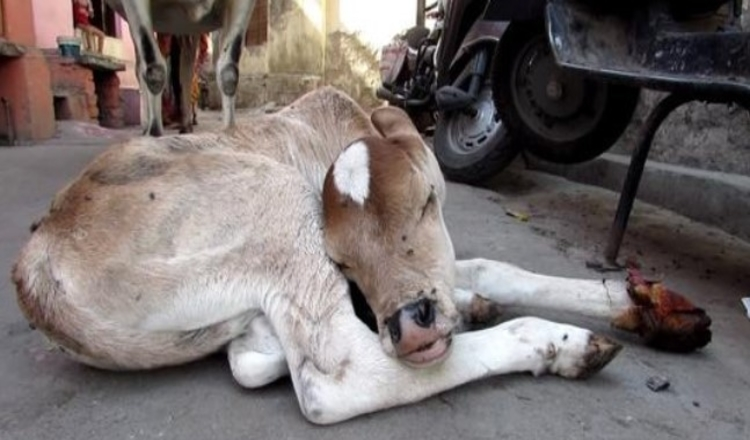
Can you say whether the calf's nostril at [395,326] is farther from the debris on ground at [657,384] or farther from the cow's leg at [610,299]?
the debris on ground at [657,384]

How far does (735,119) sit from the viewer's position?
307 centimetres

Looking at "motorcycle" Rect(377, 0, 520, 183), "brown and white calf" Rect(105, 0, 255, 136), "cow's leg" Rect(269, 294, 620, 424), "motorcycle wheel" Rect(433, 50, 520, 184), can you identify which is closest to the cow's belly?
"brown and white calf" Rect(105, 0, 255, 136)

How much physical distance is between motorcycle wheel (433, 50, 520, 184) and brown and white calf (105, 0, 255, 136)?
1.34m

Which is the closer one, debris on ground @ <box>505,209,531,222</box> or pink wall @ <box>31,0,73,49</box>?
debris on ground @ <box>505,209,531,222</box>

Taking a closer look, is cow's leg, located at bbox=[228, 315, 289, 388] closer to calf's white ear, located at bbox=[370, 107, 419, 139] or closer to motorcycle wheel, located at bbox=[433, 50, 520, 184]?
calf's white ear, located at bbox=[370, 107, 419, 139]

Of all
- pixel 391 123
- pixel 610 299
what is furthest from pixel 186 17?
pixel 610 299

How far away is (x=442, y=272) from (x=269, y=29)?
1128 centimetres

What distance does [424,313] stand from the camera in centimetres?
131

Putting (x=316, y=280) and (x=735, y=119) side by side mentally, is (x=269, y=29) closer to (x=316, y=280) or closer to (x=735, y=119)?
(x=735, y=119)

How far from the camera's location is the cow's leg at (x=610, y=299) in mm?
1536

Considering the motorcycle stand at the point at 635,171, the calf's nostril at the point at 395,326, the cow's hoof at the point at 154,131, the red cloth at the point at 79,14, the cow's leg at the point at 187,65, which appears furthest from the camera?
the red cloth at the point at 79,14

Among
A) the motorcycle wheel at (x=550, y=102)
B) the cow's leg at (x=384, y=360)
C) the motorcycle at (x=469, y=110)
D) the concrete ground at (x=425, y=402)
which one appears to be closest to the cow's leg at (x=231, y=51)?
the motorcycle at (x=469, y=110)

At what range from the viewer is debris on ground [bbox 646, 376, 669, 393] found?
1.44 m

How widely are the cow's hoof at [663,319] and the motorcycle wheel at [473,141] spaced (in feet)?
7.12
